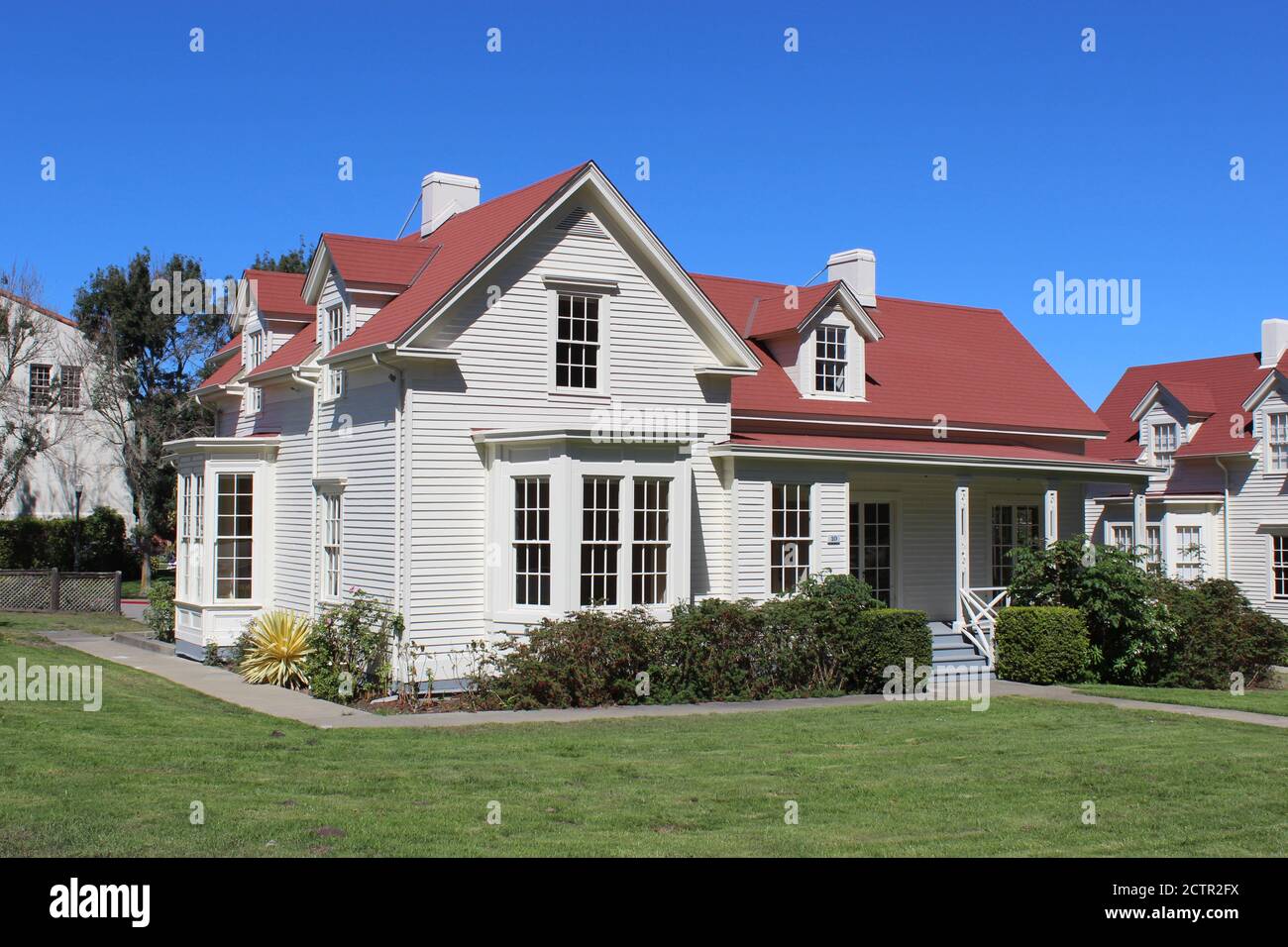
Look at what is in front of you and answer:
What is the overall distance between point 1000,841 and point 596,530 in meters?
9.87

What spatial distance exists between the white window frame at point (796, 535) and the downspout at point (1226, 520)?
17.9m

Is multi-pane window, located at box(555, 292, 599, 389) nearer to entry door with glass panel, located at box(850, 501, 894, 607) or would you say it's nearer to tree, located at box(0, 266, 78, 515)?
entry door with glass panel, located at box(850, 501, 894, 607)

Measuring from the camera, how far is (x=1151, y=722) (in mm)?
16516

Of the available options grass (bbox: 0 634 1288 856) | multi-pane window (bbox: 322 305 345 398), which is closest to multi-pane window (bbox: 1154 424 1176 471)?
grass (bbox: 0 634 1288 856)

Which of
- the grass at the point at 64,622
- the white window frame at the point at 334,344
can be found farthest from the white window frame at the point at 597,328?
the grass at the point at 64,622

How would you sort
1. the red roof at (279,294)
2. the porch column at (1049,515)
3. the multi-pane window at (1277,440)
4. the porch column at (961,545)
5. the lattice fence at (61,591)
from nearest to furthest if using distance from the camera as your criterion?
the porch column at (961,545)
the porch column at (1049,515)
the red roof at (279,294)
the multi-pane window at (1277,440)
the lattice fence at (61,591)

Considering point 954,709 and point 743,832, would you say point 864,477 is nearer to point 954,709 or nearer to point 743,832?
point 954,709

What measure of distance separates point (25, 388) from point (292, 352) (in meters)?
24.6

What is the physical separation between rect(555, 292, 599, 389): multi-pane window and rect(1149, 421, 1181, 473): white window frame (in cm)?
2230

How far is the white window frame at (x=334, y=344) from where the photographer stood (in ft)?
68.1

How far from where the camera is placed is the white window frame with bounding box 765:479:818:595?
21.8 meters

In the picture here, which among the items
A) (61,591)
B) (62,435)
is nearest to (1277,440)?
(61,591)

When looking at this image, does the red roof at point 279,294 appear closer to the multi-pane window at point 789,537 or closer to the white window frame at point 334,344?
the white window frame at point 334,344
